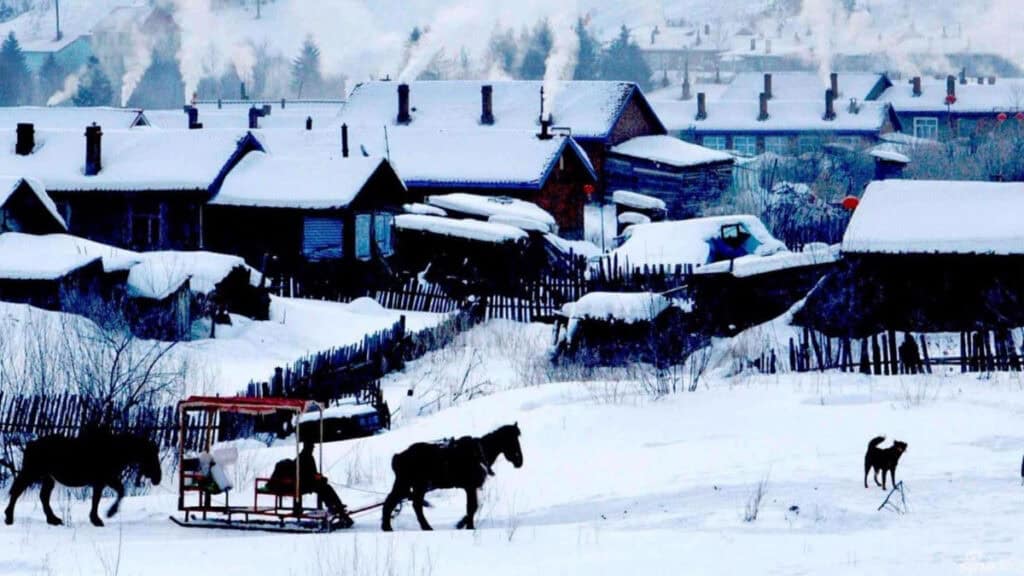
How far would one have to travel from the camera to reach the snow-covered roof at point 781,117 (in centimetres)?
7538

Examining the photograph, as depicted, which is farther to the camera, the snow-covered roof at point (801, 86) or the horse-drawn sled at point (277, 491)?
the snow-covered roof at point (801, 86)

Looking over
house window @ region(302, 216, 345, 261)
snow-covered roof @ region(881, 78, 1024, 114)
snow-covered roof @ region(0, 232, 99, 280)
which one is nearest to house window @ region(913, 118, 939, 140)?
snow-covered roof @ region(881, 78, 1024, 114)

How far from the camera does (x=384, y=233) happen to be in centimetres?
3872

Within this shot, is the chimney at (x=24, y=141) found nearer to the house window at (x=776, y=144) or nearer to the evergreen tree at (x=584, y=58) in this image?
the house window at (x=776, y=144)

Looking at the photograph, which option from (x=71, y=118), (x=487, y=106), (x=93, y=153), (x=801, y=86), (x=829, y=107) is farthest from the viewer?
(x=801, y=86)

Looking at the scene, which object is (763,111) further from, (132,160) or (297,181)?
(132,160)

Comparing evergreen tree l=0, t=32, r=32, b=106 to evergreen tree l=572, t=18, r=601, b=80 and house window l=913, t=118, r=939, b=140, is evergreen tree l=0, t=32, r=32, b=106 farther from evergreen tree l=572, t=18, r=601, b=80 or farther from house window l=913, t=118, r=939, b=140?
house window l=913, t=118, r=939, b=140

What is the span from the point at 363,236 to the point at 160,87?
85106 mm

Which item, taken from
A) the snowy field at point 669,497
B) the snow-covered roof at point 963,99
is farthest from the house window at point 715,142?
the snowy field at point 669,497

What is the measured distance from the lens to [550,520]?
1406 centimetres

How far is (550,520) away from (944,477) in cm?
349

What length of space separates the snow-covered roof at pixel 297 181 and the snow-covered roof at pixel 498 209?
2.55 metres

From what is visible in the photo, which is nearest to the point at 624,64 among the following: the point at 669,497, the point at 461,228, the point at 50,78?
the point at 50,78

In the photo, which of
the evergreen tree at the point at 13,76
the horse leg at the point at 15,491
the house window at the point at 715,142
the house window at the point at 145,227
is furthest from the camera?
the evergreen tree at the point at 13,76
